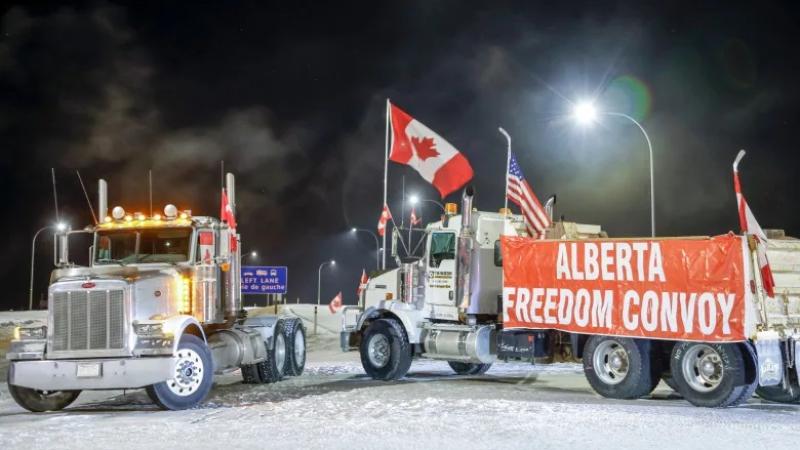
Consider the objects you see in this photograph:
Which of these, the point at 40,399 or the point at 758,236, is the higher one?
the point at 758,236

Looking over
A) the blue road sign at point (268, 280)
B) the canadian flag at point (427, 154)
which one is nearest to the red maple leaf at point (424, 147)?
the canadian flag at point (427, 154)

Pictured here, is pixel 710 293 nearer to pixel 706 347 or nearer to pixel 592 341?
pixel 706 347

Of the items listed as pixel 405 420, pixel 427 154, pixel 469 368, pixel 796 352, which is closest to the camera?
pixel 405 420

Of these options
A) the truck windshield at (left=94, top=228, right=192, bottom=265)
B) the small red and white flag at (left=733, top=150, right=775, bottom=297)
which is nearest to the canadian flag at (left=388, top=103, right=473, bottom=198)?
the truck windshield at (left=94, top=228, right=192, bottom=265)

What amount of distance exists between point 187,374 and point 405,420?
402 centimetres

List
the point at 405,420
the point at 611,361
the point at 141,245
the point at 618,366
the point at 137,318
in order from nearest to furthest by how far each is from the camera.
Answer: the point at 405,420 < the point at 137,318 < the point at 618,366 < the point at 611,361 < the point at 141,245

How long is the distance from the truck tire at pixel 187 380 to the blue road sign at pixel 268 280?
61.8 ft

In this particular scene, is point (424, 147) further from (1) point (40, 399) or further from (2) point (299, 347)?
(1) point (40, 399)

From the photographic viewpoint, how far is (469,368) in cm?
2122

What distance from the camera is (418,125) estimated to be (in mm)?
22781

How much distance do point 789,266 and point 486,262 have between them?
6640 millimetres

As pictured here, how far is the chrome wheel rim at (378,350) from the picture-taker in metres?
19.8

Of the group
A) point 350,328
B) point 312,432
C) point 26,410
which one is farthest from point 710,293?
point 26,410

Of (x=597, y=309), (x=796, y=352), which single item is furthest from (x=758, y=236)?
(x=597, y=309)
